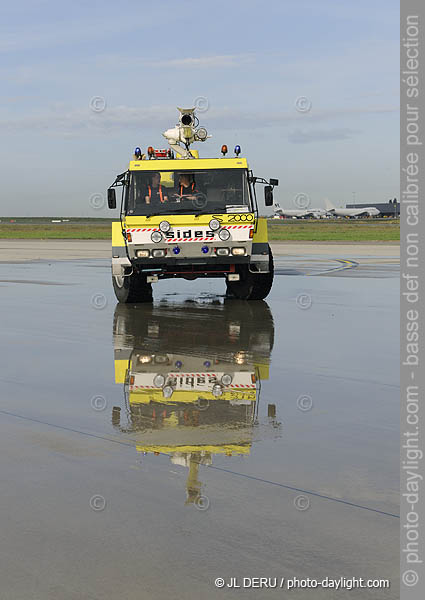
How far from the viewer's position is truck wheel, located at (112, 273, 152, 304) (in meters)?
15.6

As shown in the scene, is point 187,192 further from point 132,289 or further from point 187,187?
point 132,289

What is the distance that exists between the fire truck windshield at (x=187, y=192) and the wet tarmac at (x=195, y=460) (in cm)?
362

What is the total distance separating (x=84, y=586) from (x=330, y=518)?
1.44 m

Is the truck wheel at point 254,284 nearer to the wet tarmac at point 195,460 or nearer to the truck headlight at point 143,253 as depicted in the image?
the truck headlight at point 143,253

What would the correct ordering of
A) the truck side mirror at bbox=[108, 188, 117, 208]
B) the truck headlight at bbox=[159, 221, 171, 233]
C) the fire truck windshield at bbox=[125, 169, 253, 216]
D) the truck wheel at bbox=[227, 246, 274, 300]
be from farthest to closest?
1. the truck wheel at bbox=[227, 246, 274, 300]
2. the truck side mirror at bbox=[108, 188, 117, 208]
3. the fire truck windshield at bbox=[125, 169, 253, 216]
4. the truck headlight at bbox=[159, 221, 171, 233]

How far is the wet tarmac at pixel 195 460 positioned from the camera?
3705 millimetres
